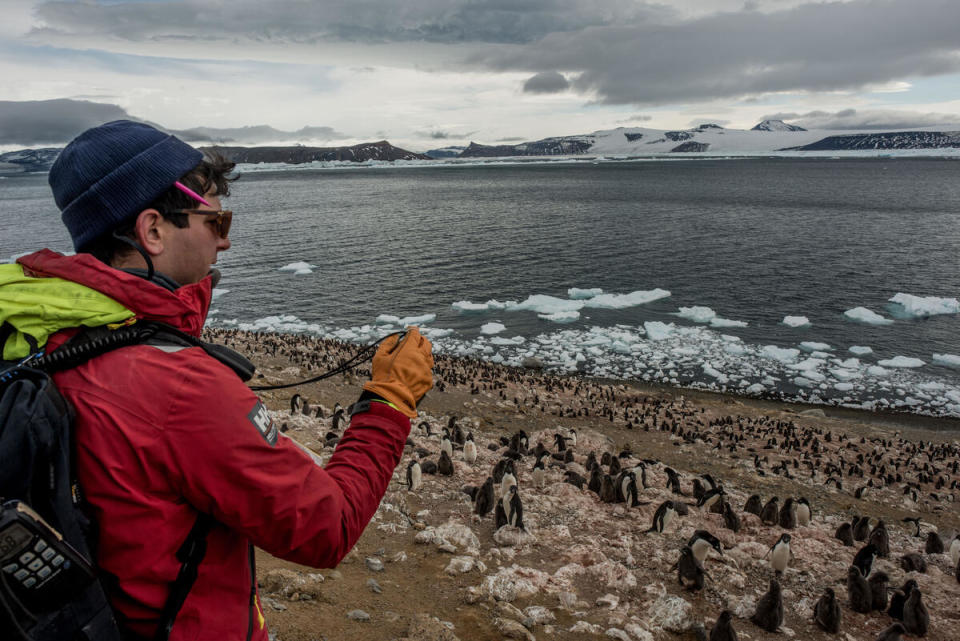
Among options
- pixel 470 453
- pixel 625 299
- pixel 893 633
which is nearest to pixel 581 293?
pixel 625 299

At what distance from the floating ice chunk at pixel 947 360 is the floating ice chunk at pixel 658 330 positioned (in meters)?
11.5

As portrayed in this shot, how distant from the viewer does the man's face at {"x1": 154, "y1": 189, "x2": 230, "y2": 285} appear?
2.13 metres

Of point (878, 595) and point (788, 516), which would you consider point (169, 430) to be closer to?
point (878, 595)

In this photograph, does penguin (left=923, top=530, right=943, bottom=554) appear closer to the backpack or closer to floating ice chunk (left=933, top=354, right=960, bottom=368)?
the backpack

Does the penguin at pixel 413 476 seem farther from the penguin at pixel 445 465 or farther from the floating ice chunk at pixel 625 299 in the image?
the floating ice chunk at pixel 625 299

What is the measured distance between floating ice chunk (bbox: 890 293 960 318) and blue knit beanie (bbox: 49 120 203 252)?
3812 centimetres

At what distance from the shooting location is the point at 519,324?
31.3 meters

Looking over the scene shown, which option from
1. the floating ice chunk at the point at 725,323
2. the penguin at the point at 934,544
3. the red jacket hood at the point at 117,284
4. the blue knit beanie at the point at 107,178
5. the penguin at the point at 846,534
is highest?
the blue knit beanie at the point at 107,178

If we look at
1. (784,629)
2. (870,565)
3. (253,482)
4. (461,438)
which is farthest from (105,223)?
(461,438)

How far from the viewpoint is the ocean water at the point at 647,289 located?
25.4 m

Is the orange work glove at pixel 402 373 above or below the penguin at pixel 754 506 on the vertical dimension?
above

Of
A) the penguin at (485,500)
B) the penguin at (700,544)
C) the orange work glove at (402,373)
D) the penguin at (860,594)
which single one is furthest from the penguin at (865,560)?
the orange work glove at (402,373)

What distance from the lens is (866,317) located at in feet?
99.1

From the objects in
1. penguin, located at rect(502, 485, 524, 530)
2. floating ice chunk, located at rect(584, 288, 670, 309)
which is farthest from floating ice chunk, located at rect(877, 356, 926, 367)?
penguin, located at rect(502, 485, 524, 530)
